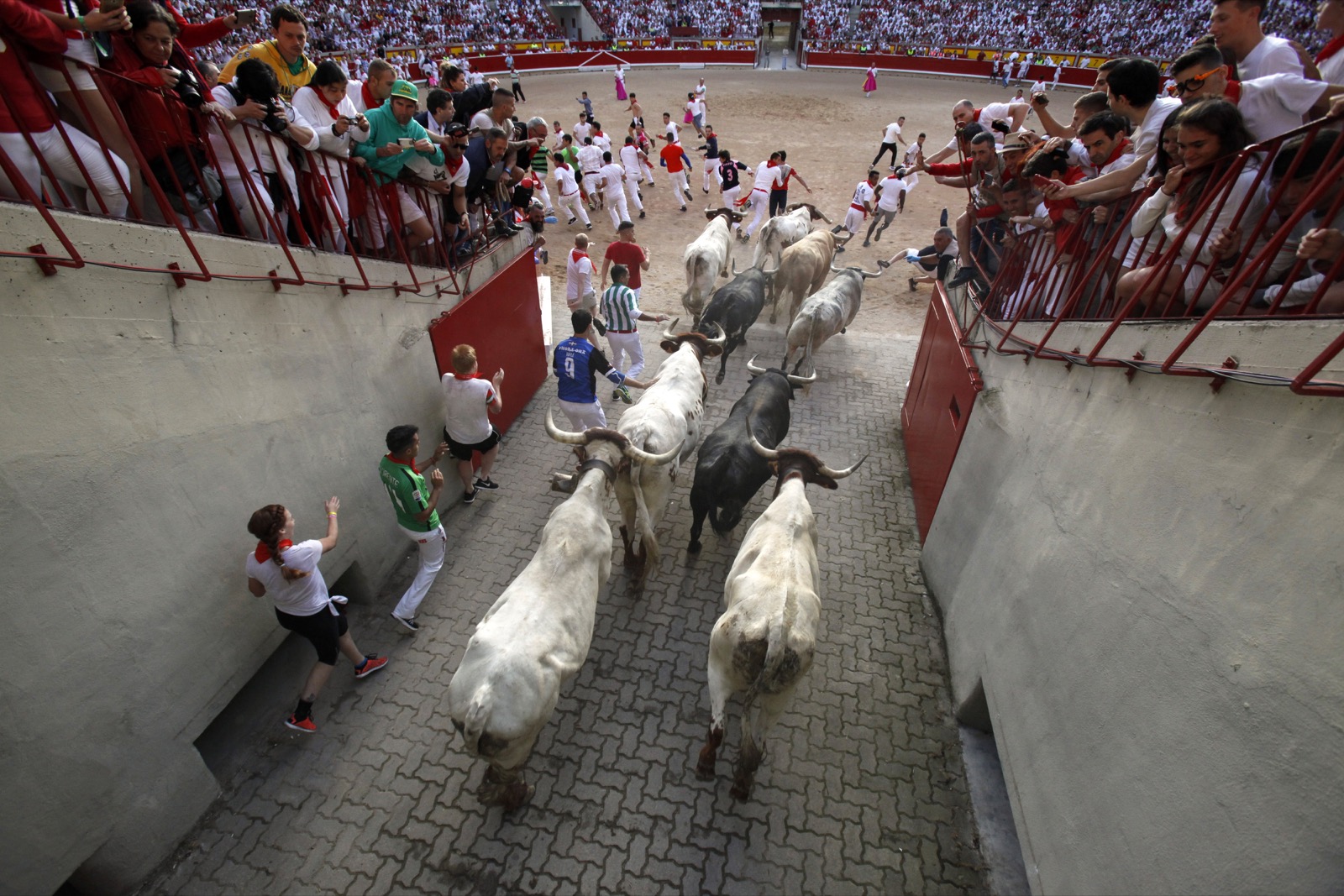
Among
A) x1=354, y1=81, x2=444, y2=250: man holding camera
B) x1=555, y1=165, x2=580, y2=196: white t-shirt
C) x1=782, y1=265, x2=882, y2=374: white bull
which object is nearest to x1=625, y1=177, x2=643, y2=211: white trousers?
x1=555, y1=165, x2=580, y2=196: white t-shirt

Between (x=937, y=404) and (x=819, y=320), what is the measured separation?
2529 mm

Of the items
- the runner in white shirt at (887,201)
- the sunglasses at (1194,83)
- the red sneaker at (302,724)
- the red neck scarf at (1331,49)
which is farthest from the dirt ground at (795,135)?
the red sneaker at (302,724)

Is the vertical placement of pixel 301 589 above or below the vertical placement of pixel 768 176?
below

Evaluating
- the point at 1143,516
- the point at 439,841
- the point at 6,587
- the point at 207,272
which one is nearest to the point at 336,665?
the point at 439,841

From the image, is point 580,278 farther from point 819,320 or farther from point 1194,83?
point 1194,83

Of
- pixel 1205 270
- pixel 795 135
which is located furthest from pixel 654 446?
pixel 795 135

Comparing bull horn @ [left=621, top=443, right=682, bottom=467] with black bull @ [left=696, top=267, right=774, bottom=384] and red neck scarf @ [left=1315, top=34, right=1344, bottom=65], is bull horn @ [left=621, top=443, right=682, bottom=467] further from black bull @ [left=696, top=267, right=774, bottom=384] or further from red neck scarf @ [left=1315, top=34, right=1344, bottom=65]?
red neck scarf @ [left=1315, top=34, right=1344, bottom=65]

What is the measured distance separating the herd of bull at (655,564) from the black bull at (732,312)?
1630 mm

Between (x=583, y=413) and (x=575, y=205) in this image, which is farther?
(x=575, y=205)

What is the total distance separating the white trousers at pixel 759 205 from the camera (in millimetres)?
14055

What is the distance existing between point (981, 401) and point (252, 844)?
650 centimetres

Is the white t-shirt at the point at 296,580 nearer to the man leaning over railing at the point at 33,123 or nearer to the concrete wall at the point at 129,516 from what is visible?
the concrete wall at the point at 129,516

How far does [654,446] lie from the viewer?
5.62 metres

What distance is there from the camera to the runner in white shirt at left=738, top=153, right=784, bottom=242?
13.8 metres
